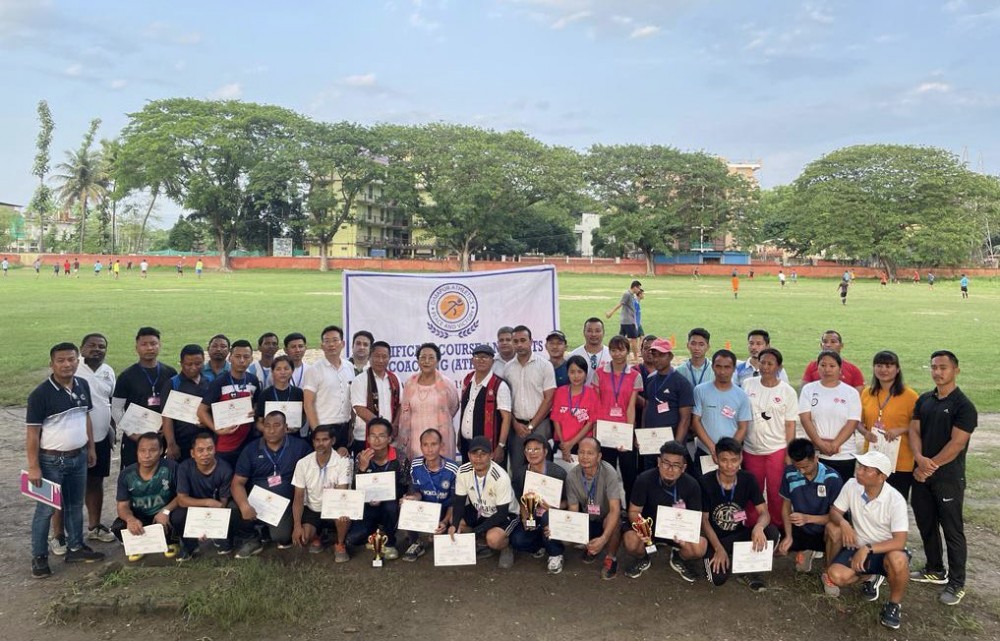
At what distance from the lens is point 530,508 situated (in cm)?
529

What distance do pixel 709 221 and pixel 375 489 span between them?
64.9 meters

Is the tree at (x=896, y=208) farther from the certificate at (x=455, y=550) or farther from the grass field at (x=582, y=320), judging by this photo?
the certificate at (x=455, y=550)

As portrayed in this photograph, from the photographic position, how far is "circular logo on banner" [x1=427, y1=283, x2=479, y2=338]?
25.3 ft

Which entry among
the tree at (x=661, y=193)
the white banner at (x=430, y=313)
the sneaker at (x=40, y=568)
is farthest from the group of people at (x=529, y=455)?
the tree at (x=661, y=193)

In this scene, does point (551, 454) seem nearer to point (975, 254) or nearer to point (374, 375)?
point (374, 375)

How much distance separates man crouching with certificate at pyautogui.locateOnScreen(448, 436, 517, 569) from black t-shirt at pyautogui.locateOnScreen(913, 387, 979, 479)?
10.6ft

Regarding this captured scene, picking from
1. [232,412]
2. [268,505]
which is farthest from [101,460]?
[268,505]

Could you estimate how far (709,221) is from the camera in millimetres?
65375

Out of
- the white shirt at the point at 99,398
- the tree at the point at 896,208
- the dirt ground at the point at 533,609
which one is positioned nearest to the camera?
the dirt ground at the point at 533,609

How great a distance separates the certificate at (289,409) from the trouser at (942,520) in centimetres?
516

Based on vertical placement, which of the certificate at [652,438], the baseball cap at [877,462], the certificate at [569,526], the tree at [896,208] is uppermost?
the tree at [896,208]

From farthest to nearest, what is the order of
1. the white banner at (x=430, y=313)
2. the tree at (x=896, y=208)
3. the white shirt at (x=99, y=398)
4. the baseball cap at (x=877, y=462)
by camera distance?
the tree at (x=896, y=208)
the white banner at (x=430, y=313)
the white shirt at (x=99, y=398)
the baseball cap at (x=877, y=462)

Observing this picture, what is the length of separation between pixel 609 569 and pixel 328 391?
Result: 2.95 metres

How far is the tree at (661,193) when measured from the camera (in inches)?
2544
